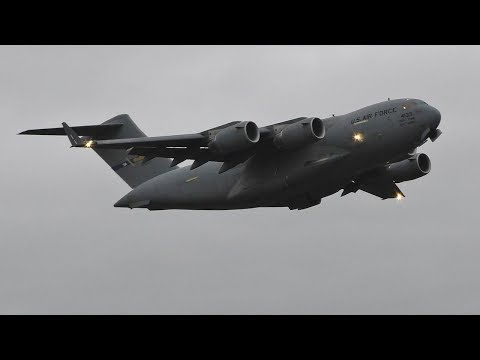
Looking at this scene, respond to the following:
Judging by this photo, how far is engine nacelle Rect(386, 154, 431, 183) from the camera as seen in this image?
3531 cm

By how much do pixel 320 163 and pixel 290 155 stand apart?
45.6 inches

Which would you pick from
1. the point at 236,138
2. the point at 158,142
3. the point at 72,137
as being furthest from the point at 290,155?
the point at 72,137

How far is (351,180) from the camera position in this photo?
33656 millimetres

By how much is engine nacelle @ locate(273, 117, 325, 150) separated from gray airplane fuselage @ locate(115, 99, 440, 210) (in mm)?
570

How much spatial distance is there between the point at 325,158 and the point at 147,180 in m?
7.87

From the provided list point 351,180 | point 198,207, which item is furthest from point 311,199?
point 198,207

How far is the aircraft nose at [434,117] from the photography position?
3181 cm

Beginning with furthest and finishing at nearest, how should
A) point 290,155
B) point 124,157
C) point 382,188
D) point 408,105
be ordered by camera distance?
1. point 124,157
2. point 382,188
3. point 290,155
4. point 408,105

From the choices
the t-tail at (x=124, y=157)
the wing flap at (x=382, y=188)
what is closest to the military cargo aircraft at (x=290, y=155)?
the wing flap at (x=382, y=188)

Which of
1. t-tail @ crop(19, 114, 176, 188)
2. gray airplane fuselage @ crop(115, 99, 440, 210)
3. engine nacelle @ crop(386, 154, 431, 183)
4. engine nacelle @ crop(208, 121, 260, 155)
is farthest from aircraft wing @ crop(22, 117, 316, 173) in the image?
engine nacelle @ crop(386, 154, 431, 183)

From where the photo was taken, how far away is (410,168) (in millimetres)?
35344

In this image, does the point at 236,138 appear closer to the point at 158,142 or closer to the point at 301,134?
the point at 301,134

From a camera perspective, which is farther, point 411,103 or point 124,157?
point 124,157

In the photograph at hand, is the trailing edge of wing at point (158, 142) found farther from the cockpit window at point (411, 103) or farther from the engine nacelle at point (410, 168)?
the engine nacelle at point (410, 168)
